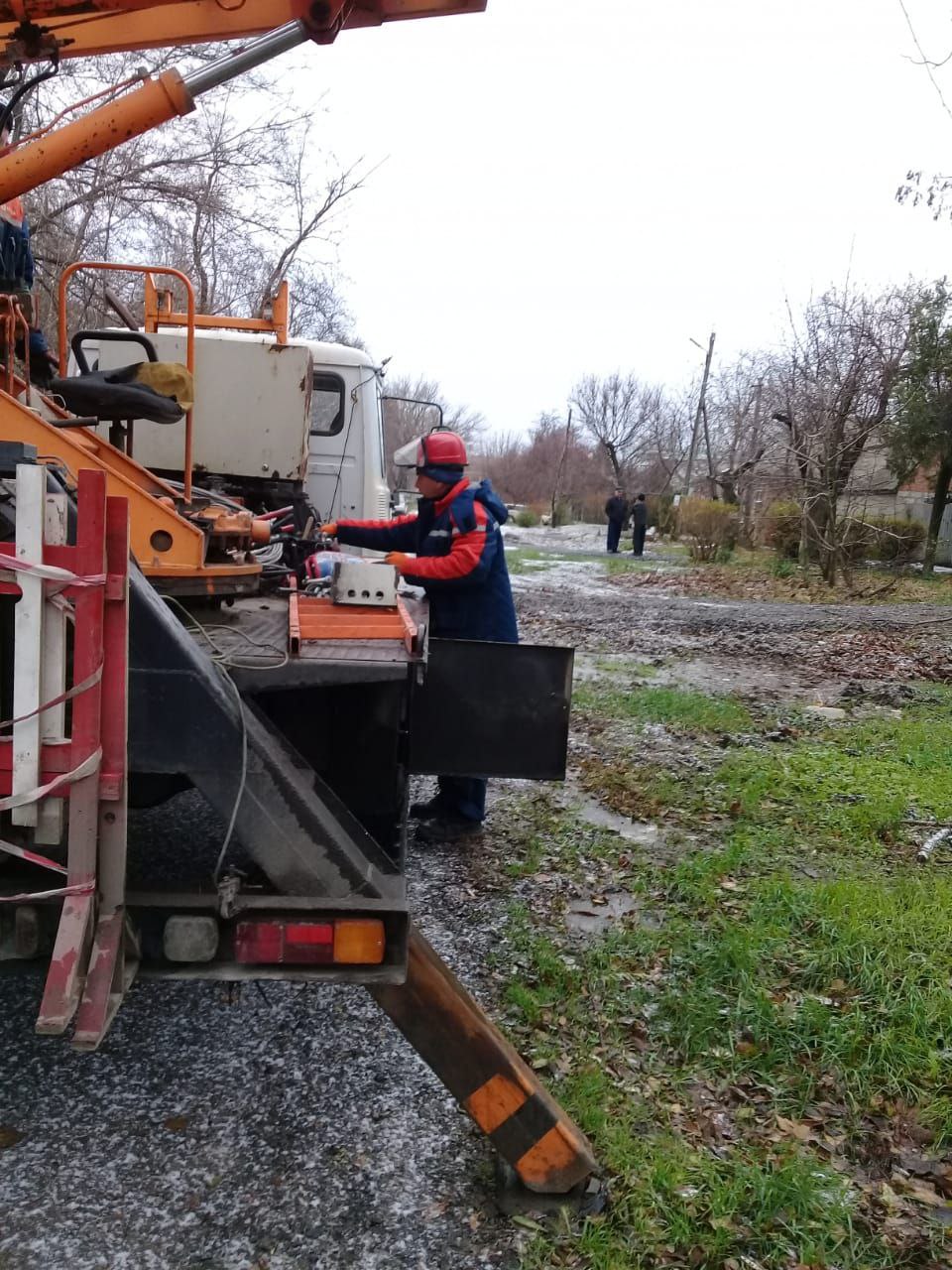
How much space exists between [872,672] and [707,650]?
6.43 feet

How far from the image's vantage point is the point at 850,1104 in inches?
124

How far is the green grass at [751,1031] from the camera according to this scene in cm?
267

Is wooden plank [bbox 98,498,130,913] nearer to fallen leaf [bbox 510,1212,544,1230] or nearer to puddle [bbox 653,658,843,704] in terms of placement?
fallen leaf [bbox 510,1212,544,1230]

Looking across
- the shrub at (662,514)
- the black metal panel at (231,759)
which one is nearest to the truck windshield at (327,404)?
the black metal panel at (231,759)

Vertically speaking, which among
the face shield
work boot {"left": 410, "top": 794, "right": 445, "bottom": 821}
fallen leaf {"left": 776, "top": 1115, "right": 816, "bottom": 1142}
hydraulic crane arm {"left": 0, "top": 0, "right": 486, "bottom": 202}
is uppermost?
hydraulic crane arm {"left": 0, "top": 0, "right": 486, "bottom": 202}

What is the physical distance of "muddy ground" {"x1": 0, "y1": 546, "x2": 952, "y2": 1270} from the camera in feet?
8.14

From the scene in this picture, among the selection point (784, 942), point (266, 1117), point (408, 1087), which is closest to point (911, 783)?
point (784, 942)

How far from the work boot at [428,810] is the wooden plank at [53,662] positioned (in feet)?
11.3

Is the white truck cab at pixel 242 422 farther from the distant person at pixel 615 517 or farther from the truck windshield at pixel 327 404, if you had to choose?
the distant person at pixel 615 517

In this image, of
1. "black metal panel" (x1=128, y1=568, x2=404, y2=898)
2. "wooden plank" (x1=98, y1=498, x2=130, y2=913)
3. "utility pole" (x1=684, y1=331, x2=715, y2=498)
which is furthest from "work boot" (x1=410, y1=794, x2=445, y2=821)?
"utility pole" (x1=684, y1=331, x2=715, y2=498)

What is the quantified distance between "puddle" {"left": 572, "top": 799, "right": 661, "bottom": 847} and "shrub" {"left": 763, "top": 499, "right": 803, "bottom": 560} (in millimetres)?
17540

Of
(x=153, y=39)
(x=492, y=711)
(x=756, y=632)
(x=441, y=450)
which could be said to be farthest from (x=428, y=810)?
(x=756, y=632)

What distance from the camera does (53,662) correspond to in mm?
2033

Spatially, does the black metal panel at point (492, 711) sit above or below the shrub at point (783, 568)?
above
